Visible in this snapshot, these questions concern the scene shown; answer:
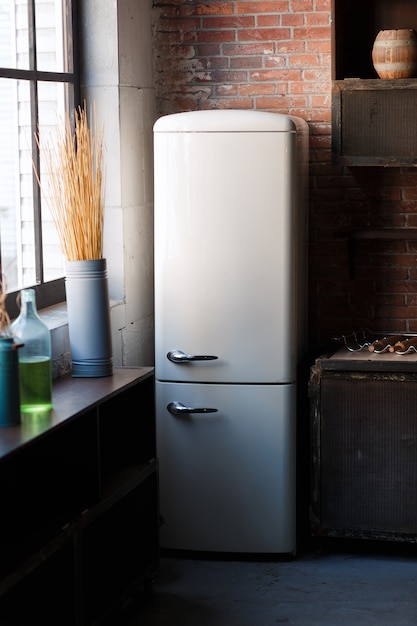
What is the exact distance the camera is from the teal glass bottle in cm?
316

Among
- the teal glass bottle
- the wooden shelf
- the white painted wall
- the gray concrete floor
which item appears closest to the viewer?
the teal glass bottle

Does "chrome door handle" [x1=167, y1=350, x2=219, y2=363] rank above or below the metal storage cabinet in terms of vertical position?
above

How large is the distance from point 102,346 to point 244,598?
45.0 inches

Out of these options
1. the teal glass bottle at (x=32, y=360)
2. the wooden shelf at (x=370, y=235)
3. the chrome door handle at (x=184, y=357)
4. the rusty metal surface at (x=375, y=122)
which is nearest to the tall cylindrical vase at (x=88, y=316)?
the teal glass bottle at (x=32, y=360)

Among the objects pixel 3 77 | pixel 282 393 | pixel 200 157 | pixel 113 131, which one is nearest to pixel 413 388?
pixel 282 393

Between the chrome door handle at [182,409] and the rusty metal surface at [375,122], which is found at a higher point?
the rusty metal surface at [375,122]

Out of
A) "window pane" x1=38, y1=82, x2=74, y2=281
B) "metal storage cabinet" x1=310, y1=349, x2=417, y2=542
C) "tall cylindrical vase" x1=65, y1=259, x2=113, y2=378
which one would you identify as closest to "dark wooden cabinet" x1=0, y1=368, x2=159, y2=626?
"tall cylindrical vase" x1=65, y1=259, x2=113, y2=378

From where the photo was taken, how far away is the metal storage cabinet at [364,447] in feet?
13.8

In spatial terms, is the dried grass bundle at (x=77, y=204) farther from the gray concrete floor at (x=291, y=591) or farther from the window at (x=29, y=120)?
the gray concrete floor at (x=291, y=591)

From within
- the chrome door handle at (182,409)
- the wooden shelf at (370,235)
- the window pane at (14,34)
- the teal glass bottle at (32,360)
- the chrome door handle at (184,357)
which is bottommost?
the chrome door handle at (182,409)

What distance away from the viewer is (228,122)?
4156 millimetres

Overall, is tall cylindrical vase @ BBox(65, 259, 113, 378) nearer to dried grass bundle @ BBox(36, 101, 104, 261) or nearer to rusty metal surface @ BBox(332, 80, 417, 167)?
dried grass bundle @ BBox(36, 101, 104, 261)

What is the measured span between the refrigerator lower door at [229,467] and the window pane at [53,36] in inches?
55.6

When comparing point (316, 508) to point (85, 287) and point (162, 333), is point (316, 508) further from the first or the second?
point (85, 287)
